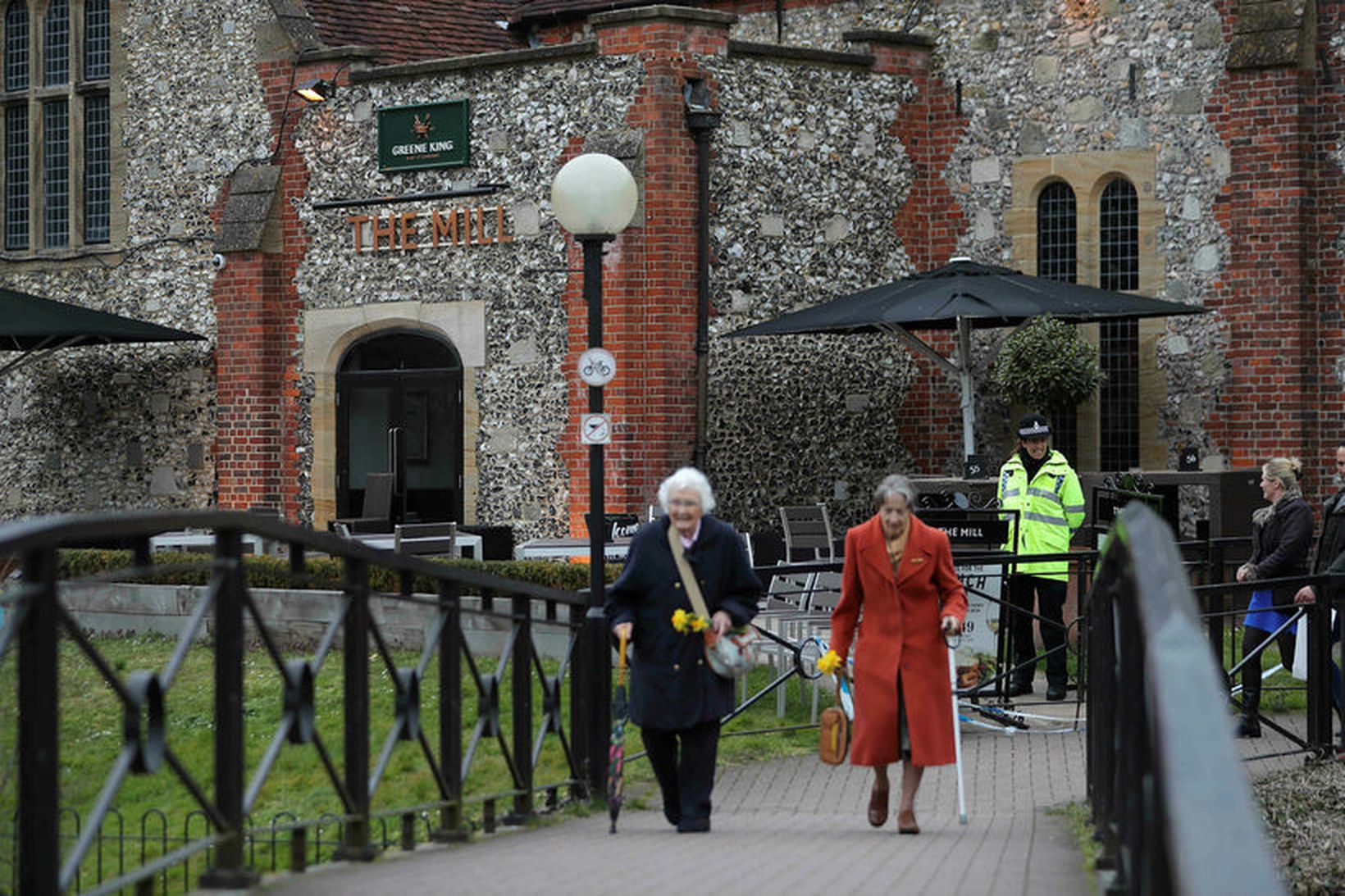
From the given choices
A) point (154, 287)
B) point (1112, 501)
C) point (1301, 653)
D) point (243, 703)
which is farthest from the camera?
point (154, 287)

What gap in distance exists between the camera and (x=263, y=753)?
30.9 ft

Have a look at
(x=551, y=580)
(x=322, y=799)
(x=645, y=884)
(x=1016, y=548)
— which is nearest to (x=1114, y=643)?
(x=645, y=884)

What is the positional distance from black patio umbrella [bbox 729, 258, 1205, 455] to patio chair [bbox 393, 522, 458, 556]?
332cm

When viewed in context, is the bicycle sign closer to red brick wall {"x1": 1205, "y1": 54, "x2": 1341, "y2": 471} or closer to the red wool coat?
the red wool coat

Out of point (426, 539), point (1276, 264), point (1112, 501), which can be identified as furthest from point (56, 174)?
point (1112, 501)

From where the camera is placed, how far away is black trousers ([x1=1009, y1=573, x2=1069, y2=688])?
13.1 meters

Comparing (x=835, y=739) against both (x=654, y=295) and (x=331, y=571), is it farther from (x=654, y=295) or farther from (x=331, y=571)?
(x=654, y=295)

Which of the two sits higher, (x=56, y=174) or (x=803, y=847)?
(x=56, y=174)

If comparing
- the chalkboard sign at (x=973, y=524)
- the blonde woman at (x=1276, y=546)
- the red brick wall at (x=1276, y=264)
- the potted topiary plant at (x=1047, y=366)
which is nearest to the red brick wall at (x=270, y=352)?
the potted topiary plant at (x=1047, y=366)

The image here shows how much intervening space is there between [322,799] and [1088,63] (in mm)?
11792

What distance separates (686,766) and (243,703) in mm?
3216

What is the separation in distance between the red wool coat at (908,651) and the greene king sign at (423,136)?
39.3ft

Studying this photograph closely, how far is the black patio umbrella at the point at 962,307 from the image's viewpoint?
55.7 ft

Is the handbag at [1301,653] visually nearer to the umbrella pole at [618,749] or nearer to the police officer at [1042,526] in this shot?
the police officer at [1042,526]
